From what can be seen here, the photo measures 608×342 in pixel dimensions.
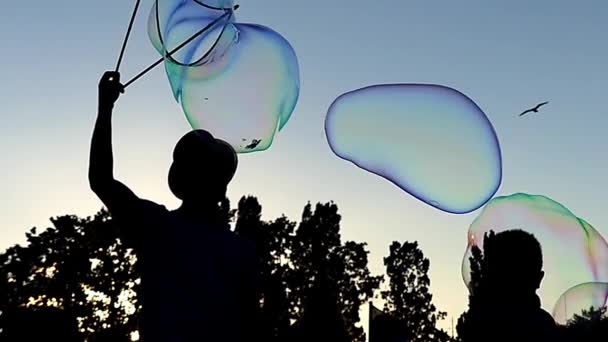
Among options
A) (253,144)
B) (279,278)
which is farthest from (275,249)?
(253,144)

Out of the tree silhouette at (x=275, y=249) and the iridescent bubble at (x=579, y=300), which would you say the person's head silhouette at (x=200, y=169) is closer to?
the iridescent bubble at (x=579, y=300)

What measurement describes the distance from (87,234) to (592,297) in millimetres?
31643

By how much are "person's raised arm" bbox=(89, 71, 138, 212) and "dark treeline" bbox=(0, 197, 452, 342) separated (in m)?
18.9

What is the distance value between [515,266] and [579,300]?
10.6ft

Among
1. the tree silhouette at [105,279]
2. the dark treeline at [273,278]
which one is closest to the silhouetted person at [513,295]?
the dark treeline at [273,278]

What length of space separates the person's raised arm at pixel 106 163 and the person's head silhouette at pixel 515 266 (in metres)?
1.62

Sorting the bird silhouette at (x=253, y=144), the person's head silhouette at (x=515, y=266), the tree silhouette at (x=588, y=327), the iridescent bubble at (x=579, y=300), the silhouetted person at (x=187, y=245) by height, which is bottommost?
the silhouetted person at (x=187, y=245)

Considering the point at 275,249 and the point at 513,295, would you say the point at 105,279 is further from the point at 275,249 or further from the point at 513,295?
the point at 513,295

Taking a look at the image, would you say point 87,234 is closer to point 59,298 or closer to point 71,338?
point 59,298

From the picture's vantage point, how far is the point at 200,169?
293cm

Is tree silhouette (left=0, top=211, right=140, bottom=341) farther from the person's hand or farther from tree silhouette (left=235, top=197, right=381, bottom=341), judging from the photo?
the person's hand

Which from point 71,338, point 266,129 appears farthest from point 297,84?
point 71,338

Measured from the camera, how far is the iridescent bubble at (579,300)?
20.9ft

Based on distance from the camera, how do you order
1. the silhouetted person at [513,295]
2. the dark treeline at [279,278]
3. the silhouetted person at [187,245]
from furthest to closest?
the dark treeline at [279,278] < the silhouetted person at [513,295] < the silhouetted person at [187,245]
